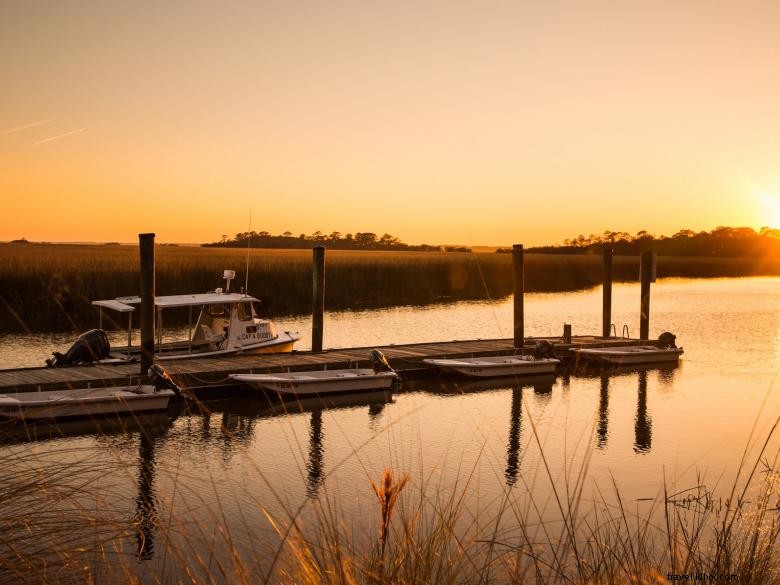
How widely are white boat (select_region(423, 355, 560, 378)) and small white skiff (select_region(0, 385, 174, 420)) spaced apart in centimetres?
817

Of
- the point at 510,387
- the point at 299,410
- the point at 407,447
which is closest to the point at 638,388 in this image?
the point at 510,387

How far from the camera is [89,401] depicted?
14.9 m

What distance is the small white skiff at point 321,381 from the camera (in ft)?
58.6

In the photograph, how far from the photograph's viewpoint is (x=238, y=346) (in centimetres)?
2142

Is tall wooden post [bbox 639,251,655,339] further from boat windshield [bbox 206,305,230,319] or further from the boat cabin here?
boat windshield [bbox 206,305,230,319]

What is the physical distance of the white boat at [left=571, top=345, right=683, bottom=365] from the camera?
83.0 ft

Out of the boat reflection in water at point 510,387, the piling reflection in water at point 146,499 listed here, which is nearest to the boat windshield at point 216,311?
the boat reflection in water at point 510,387

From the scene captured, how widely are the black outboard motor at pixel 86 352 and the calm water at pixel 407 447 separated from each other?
3.32m

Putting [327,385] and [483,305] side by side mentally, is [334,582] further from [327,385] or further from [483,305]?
[483,305]

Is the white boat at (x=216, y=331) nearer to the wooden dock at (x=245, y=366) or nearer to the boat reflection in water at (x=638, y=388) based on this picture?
the wooden dock at (x=245, y=366)

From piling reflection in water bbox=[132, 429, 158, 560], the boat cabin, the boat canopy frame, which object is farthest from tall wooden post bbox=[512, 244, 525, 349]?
piling reflection in water bbox=[132, 429, 158, 560]

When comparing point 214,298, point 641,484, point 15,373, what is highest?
point 214,298

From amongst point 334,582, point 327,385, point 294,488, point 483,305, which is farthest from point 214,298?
point 483,305

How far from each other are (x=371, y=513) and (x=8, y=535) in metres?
6.86
